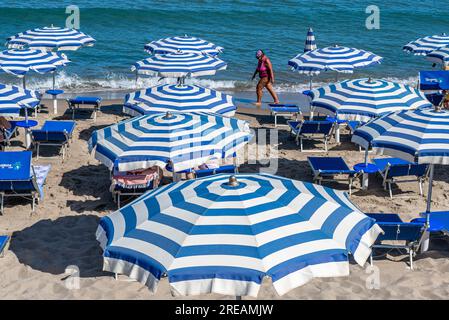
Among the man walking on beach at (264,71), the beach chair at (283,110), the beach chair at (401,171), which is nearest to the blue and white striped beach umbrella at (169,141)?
the beach chair at (401,171)

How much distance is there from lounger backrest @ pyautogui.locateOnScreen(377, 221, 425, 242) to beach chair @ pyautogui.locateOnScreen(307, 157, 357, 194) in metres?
2.50

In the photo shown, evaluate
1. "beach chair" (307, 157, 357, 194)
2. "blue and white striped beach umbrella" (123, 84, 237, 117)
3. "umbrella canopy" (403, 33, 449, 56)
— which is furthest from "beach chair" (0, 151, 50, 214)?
"umbrella canopy" (403, 33, 449, 56)

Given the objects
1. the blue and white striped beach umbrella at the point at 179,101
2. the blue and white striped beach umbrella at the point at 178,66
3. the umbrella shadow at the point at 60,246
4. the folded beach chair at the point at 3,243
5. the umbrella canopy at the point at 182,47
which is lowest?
the umbrella shadow at the point at 60,246

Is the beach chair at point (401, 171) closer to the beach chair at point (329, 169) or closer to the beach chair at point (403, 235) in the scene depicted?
the beach chair at point (329, 169)

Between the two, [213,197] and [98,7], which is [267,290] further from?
[98,7]

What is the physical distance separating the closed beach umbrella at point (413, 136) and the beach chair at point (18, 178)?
473cm

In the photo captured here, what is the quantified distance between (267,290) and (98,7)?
30.6 metres

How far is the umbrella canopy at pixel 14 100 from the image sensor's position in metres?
11.8

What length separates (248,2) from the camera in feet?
130

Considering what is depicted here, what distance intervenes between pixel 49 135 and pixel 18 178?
103 inches

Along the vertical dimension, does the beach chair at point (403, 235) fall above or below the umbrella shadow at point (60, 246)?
above

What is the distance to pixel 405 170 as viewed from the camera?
10.8 meters

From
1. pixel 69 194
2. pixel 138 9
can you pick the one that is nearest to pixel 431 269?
pixel 69 194

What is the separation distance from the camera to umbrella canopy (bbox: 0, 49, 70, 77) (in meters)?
14.1
